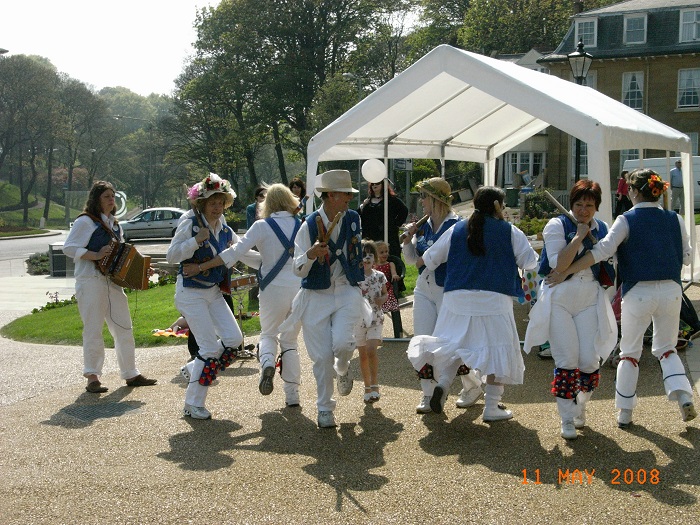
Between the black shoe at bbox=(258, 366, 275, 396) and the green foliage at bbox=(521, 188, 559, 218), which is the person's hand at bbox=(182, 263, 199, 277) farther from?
the green foliage at bbox=(521, 188, 559, 218)

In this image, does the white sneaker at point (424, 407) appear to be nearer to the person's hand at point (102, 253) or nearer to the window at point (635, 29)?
the person's hand at point (102, 253)

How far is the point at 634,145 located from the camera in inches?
349

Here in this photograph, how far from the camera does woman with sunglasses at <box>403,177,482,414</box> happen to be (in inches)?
268

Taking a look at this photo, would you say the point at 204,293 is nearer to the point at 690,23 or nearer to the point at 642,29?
the point at 690,23

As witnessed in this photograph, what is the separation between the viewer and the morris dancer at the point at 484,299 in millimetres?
5895

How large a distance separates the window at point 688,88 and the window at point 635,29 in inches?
96.5

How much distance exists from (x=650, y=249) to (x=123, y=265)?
14.9 feet

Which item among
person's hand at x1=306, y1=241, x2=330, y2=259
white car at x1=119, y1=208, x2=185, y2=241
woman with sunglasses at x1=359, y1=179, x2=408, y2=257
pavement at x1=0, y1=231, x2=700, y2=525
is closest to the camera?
pavement at x1=0, y1=231, x2=700, y2=525

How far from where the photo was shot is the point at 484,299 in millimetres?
5941

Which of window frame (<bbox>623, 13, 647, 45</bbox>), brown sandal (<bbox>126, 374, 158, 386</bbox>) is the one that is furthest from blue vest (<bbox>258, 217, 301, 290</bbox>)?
window frame (<bbox>623, 13, 647, 45</bbox>)

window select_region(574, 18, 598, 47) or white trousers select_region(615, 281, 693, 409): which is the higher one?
window select_region(574, 18, 598, 47)

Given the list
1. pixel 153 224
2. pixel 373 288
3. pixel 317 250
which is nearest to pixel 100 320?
pixel 373 288

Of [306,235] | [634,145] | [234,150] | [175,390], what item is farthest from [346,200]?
[234,150]

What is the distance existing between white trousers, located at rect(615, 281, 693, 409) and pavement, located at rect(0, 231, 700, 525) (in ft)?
1.03
